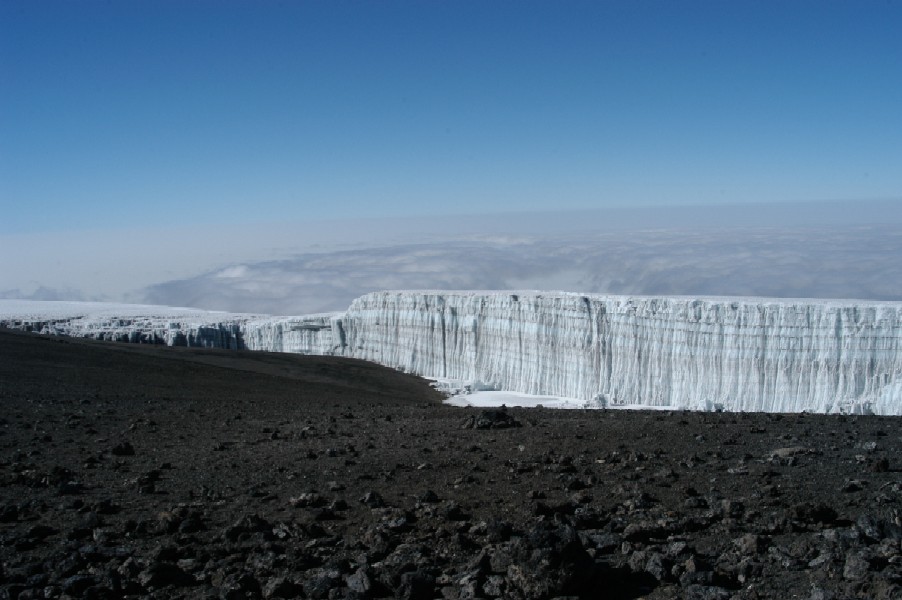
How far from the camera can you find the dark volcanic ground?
6.83 meters

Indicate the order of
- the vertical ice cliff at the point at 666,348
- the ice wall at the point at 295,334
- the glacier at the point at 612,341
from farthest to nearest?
the ice wall at the point at 295,334
the glacier at the point at 612,341
the vertical ice cliff at the point at 666,348

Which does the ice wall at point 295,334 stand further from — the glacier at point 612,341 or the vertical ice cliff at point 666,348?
the vertical ice cliff at point 666,348

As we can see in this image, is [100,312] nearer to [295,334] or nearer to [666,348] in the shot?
[295,334]

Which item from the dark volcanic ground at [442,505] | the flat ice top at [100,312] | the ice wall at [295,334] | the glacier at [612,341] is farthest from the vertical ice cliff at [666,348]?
the flat ice top at [100,312]

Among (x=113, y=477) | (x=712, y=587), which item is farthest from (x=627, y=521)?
(x=113, y=477)

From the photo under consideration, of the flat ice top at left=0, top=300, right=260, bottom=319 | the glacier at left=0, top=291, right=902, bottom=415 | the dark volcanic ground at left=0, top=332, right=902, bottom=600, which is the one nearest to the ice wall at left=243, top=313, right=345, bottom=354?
the glacier at left=0, top=291, right=902, bottom=415

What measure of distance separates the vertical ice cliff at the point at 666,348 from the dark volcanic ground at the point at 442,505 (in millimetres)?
10926

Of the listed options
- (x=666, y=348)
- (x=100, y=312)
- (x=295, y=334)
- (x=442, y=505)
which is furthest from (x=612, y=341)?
(x=100, y=312)

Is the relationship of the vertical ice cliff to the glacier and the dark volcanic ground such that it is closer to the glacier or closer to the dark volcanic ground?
the glacier

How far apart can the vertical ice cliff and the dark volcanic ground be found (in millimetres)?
10926

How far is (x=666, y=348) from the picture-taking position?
3278 cm

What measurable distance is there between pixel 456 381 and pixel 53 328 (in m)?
29.5

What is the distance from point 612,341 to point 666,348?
2.94 meters

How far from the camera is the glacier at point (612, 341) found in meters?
27.7
